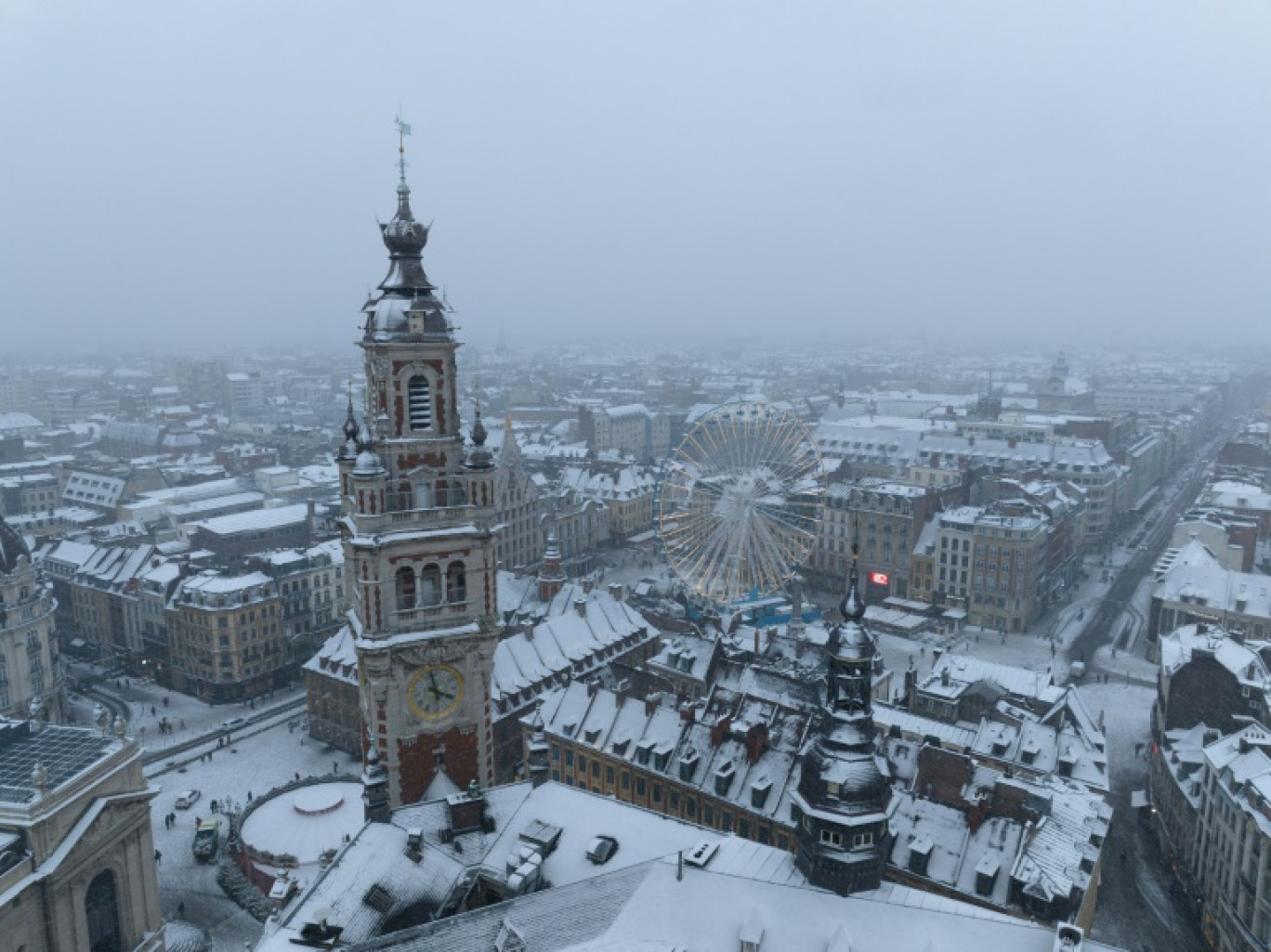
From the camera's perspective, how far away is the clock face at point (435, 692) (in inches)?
2240

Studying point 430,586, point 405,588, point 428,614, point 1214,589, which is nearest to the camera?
point 405,588

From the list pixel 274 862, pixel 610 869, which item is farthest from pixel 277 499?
pixel 610 869

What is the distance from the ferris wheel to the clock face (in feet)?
183

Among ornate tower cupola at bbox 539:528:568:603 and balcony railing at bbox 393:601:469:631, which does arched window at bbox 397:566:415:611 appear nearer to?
balcony railing at bbox 393:601:469:631

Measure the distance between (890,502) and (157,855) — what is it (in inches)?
4723

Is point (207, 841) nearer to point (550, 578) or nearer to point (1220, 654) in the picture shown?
point (550, 578)

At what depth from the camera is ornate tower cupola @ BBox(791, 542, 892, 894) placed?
47094mm

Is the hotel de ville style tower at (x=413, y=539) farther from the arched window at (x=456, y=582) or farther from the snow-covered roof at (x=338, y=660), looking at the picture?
the snow-covered roof at (x=338, y=660)

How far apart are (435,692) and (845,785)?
2459cm

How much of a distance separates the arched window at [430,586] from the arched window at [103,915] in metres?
25.2

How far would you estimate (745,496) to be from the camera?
114 meters

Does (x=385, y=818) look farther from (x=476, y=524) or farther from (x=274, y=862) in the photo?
(x=274, y=862)

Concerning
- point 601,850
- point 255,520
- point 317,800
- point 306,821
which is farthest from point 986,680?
point 255,520

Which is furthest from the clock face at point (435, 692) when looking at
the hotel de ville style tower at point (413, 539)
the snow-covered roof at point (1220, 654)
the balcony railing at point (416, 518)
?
the snow-covered roof at point (1220, 654)
